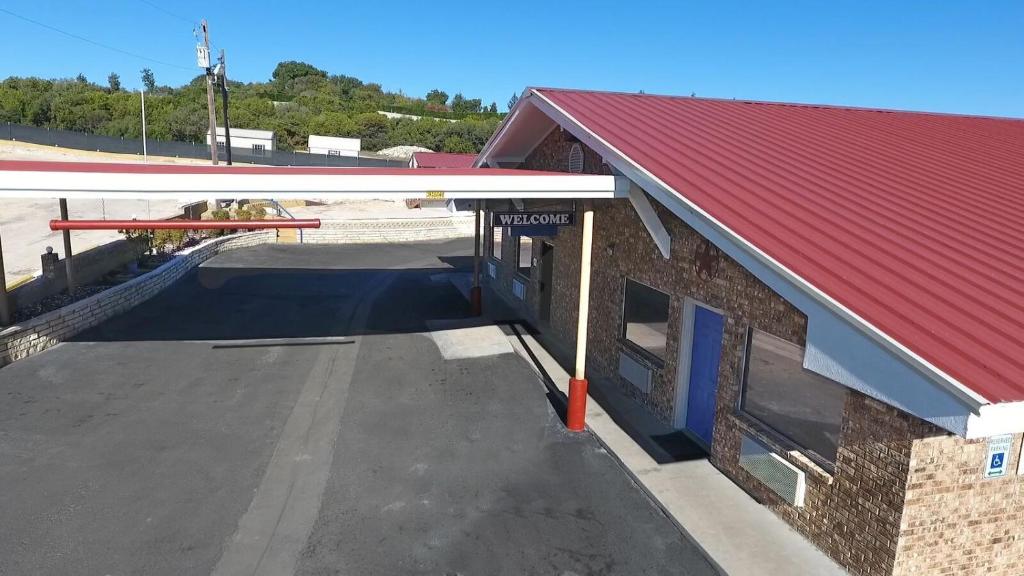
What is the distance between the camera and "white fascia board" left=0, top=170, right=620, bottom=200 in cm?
785

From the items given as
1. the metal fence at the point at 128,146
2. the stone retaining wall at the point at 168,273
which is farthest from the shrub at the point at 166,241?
the metal fence at the point at 128,146

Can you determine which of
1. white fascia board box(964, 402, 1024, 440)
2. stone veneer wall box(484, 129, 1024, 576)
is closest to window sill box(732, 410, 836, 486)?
stone veneer wall box(484, 129, 1024, 576)

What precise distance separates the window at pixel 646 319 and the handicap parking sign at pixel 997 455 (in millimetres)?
4359

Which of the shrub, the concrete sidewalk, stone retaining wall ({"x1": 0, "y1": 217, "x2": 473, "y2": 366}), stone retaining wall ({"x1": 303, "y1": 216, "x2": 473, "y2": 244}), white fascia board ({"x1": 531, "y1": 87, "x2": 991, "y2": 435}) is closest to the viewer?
white fascia board ({"x1": 531, "y1": 87, "x2": 991, "y2": 435})

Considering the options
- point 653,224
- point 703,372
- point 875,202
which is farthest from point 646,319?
point 875,202

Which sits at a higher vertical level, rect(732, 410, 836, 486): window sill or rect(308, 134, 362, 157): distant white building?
rect(308, 134, 362, 157): distant white building

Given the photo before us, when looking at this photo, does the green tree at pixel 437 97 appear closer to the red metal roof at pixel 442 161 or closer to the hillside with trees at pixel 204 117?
the hillside with trees at pixel 204 117

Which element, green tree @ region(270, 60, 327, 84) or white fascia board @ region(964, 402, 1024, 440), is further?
green tree @ region(270, 60, 327, 84)

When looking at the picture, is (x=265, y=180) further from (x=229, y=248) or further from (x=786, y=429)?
(x=229, y=248)

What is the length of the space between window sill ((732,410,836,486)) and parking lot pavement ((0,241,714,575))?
1.49 meters

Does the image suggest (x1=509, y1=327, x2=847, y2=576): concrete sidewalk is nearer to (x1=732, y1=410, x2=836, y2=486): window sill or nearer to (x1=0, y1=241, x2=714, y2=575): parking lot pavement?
(x1=0, y1=241, x2=714, y2=575): parking lot pavement

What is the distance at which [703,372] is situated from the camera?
8953 millimetres

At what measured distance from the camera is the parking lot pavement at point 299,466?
643 cm

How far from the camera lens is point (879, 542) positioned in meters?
5.79
